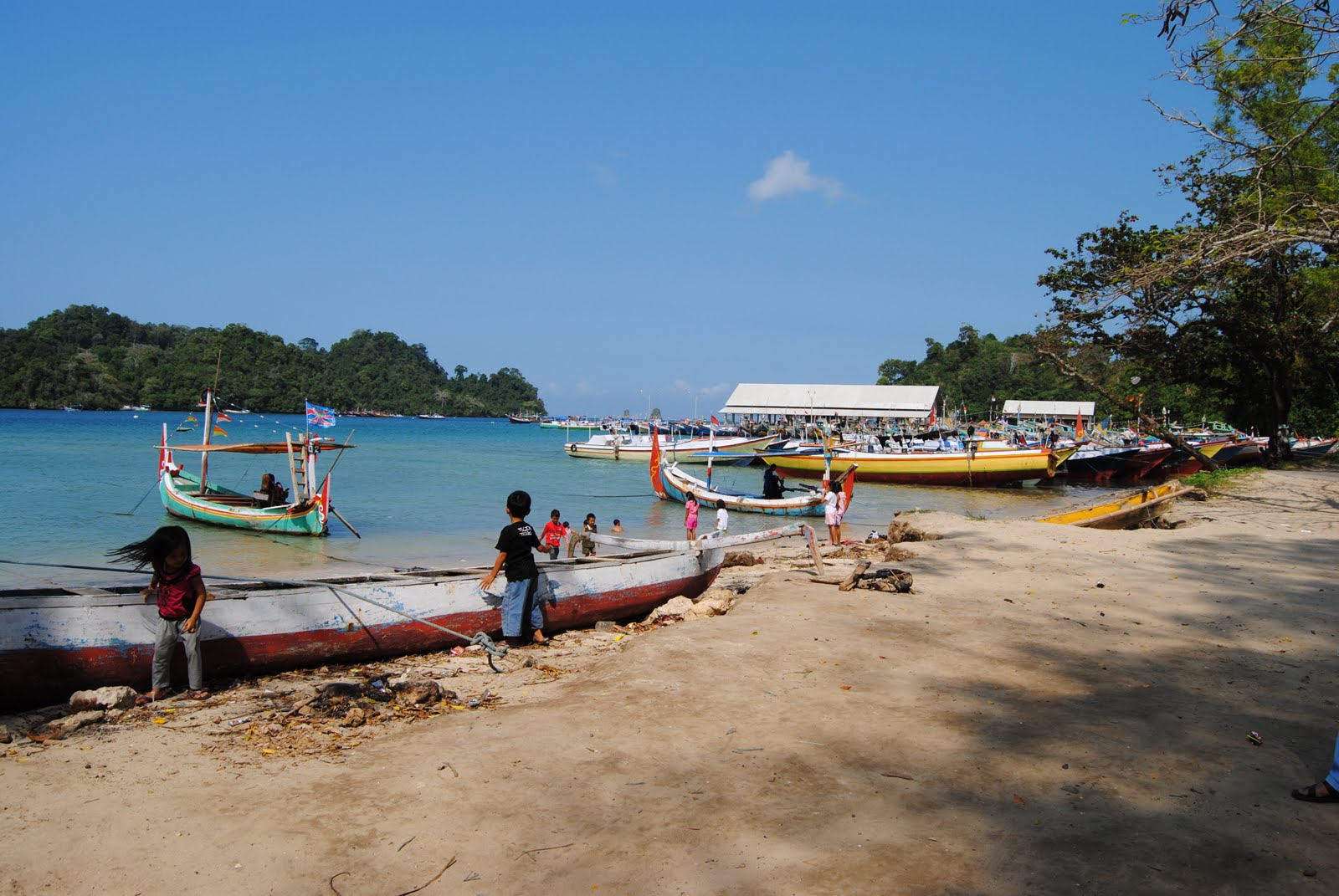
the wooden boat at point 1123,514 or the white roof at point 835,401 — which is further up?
the white roof at point 835,401

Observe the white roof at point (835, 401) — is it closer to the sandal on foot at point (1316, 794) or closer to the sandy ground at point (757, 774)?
the sandy ground at point (757, 774)

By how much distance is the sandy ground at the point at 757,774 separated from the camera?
4070 millimetres

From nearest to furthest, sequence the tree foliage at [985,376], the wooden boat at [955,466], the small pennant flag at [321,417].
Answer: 1. the small pennant flag at [321,417]
2. the wooden boat at [955,466]
3. the tree foliage at [985,376]

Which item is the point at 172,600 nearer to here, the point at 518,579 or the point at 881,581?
the point at 518,579

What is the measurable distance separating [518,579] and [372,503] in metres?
20.7

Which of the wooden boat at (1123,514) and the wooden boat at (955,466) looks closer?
the wooden boat at (1123,514)

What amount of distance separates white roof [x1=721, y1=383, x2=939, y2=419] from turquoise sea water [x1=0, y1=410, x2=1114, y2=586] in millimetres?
14112

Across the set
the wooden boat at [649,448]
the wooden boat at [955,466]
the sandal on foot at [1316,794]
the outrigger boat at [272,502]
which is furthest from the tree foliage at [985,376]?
the sandal on foot at [1316,794]

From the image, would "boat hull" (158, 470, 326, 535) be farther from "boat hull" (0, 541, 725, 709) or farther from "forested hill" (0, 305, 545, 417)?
"forested hill" (0, 305, 545, 417)

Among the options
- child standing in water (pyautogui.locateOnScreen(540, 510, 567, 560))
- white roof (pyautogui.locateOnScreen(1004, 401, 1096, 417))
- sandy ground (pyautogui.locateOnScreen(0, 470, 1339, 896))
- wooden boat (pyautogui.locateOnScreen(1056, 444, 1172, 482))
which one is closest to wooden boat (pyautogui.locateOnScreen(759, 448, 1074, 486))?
wooden boat (pyautogui.locateOnScreen(1056, 444, 1172, 482))

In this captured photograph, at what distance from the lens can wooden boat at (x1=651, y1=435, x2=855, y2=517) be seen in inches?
949

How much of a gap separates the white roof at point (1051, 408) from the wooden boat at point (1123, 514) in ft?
181

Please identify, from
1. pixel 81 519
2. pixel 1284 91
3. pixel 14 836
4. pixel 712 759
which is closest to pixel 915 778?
pixel 712 759

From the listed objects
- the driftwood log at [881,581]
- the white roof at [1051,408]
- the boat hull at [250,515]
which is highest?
the white roof at [1051,408]
